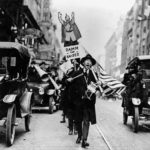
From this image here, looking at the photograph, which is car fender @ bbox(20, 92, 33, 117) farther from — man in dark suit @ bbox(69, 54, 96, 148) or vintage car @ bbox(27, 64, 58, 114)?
vintage car @ bbox(27, 64, 58, 114)

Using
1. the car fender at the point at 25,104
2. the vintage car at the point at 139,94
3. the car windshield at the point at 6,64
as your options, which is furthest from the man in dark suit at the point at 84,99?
the vintage car at the point at 139,94

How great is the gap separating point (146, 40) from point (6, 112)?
165 ft

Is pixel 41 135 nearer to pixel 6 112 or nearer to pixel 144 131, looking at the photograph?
pixel 6 112

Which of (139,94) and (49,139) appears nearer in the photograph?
(49,139)

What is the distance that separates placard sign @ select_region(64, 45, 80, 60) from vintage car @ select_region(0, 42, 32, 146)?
1197 mm

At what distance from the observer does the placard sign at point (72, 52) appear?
11.0 metres

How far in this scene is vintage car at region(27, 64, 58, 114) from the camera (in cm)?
1888

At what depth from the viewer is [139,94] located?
42.0 ft

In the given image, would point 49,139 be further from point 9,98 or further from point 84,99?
point 84,99

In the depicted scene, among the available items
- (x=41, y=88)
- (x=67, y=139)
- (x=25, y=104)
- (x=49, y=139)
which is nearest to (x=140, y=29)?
(x=41, y=88)

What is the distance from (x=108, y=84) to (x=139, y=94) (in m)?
3.85

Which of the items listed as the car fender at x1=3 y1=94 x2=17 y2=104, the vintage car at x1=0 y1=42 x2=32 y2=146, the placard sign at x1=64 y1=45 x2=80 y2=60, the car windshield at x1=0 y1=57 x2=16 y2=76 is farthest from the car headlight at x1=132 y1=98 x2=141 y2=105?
the car fender at x1=3 y1=94 x2=17 y2=104

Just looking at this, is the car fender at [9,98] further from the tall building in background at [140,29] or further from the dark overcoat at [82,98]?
the tall building in background at [140,29]

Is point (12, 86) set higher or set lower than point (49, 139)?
higher
